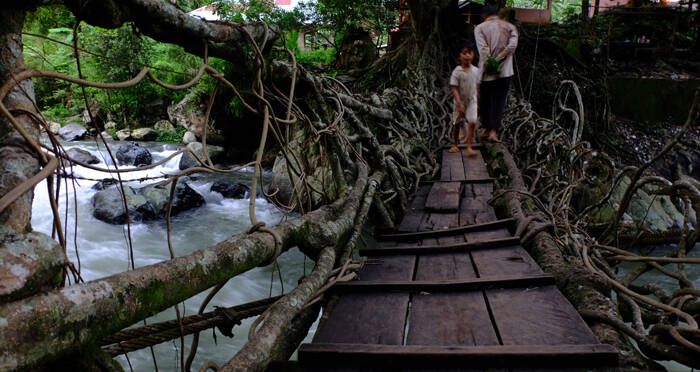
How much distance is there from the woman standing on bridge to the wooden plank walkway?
2.58 m

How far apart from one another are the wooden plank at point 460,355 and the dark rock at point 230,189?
6954mm

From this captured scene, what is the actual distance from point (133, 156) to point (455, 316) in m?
10.0

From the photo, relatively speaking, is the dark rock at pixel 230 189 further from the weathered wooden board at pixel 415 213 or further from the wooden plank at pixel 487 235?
the wooden plank at pixel 487 235

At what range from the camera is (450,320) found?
1420 mm

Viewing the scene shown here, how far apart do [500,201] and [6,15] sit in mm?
2644

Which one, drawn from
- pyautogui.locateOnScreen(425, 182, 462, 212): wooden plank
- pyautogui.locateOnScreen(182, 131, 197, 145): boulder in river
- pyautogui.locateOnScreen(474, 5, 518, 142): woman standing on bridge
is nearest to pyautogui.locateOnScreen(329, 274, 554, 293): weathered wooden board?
pyautogui.locateOnScreen(425, 182, 462, 212): wooden plank

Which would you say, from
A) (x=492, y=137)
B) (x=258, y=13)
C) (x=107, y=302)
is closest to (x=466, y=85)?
(x=492, y=137)

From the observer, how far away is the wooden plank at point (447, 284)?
158 cm

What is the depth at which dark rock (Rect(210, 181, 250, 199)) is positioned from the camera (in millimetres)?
7898

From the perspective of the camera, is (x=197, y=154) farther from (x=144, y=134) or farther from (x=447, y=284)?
(x=447, y=284)

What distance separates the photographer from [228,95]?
9.21 meters

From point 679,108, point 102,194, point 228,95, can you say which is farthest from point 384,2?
point 102,194

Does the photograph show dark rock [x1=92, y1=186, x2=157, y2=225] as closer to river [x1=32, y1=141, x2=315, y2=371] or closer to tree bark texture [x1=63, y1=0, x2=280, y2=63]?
river [x1=32, y1=141, x2=315, y2=371]

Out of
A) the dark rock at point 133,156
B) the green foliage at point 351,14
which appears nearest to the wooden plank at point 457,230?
the dark rock at point 133,156
